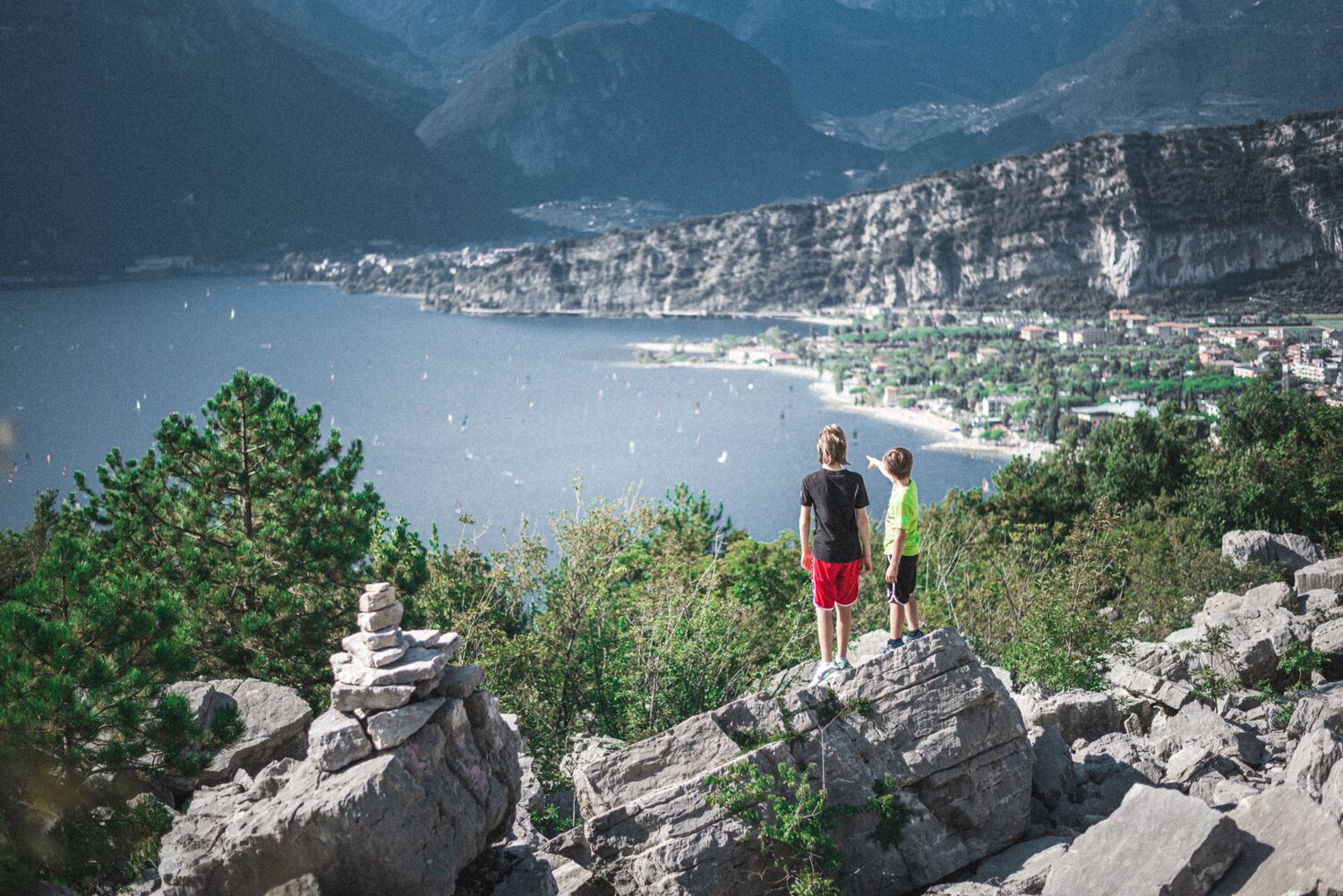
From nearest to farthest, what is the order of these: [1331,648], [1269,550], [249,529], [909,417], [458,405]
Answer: [1331,648]
[249,529]
[1269,550]
[909,417]
[458,405]

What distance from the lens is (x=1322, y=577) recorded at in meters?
16.9

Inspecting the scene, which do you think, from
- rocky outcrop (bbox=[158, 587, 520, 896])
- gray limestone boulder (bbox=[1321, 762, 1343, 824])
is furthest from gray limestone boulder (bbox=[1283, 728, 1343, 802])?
rocky outcrop (bbox=[158, 587, 520, 896])

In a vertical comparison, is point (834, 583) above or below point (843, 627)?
above

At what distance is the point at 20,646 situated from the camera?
30.0ft

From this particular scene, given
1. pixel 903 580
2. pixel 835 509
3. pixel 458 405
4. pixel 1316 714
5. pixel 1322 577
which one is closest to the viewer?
pixel 835 509

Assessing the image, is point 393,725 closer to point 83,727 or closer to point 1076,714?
point 83,727

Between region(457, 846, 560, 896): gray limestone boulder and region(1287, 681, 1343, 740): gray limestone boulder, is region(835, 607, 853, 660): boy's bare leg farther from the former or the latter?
region(1287, 681, 1343, 740): gray limestone boulder

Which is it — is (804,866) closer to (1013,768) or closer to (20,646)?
(1013,768)

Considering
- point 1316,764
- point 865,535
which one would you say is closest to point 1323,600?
point 1316,764

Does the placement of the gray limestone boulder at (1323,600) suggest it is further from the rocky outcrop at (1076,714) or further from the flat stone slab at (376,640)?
the flat stone slab at (376,640)

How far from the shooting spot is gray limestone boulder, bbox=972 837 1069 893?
838 centimetres

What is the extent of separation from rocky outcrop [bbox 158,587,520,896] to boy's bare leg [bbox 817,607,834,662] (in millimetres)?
2922

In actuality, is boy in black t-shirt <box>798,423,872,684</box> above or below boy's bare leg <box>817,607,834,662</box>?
above

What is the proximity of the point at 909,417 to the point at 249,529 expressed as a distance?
85.7 metres
